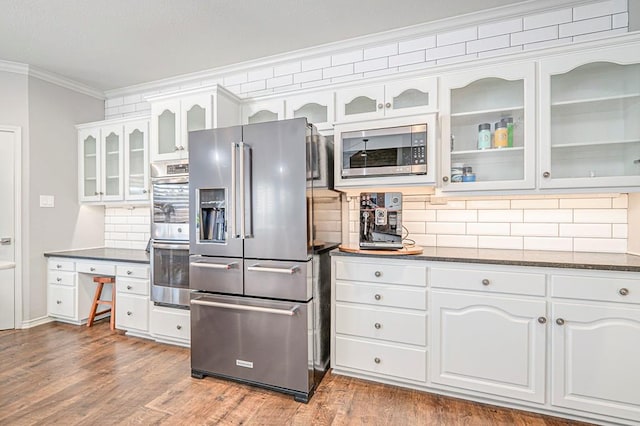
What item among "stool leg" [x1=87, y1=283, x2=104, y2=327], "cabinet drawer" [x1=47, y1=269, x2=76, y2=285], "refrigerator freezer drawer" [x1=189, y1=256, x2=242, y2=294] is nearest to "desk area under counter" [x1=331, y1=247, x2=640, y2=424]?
"refrigerator freezer drawer" [x1=189, y1=256, x2=242, y2=294]

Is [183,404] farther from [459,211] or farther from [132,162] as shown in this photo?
[132,162]

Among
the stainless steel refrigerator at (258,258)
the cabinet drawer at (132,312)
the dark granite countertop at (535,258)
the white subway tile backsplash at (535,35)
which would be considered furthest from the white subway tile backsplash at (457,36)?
the cabinet drawer at (132,312)

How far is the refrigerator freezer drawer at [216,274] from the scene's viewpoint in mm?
2273

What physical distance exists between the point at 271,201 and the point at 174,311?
1523mm

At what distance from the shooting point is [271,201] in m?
2.19

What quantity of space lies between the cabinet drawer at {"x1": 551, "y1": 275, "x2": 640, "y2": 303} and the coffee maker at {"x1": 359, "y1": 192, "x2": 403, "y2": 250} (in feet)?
3.03

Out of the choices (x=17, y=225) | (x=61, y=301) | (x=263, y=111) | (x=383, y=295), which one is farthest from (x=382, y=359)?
(x=17, y=225)

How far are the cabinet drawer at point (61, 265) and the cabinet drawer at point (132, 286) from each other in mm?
676

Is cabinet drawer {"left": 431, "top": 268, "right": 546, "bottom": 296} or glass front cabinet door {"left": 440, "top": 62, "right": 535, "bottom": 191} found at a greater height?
glass front cabinet door {"left": 440, "top": 62, "right": 535, "bottom": 191}

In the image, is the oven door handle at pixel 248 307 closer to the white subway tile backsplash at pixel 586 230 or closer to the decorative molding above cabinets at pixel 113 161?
the decorative molding above cabinets at pixel 113 161

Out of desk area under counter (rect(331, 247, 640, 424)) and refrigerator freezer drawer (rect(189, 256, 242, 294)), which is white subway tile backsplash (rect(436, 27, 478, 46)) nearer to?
desk area under counter (rect(331, 247, 640, 424))

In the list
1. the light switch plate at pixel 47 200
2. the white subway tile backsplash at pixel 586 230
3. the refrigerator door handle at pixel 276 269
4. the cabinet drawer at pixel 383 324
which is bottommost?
the cabinet drawer at pixel 383 324

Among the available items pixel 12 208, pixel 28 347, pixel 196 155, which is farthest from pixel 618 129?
pixel 12 208

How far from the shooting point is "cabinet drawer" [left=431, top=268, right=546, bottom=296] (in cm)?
189
